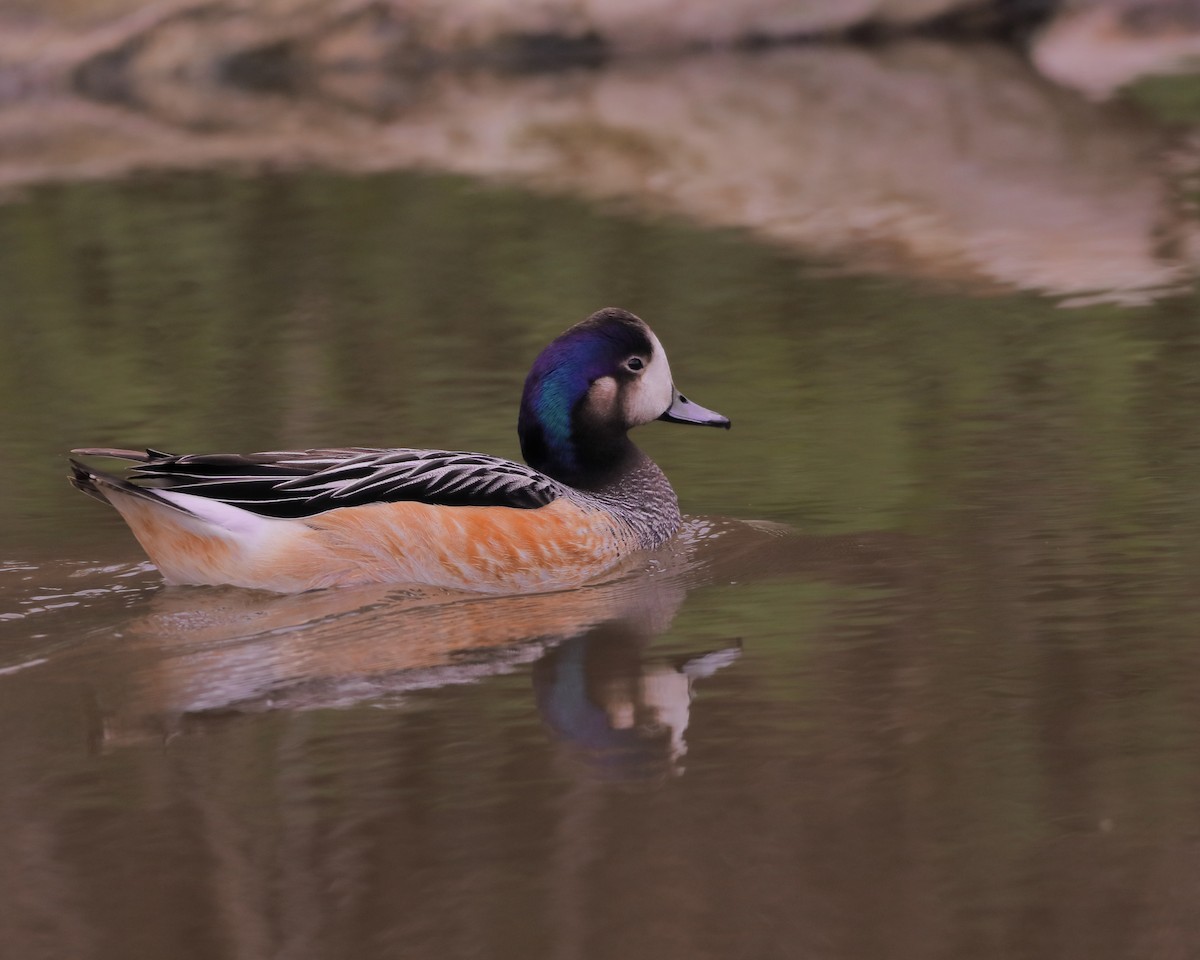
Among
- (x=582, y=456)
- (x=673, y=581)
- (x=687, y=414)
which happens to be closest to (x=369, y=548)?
(x=673, y=581)

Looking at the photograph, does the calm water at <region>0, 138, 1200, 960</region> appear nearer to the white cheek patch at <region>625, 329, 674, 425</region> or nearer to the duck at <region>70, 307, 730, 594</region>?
the duck at <region>70, 307, 730, 594</region>

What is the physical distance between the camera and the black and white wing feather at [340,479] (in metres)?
6.42

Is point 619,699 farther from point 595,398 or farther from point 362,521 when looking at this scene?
point 595,398

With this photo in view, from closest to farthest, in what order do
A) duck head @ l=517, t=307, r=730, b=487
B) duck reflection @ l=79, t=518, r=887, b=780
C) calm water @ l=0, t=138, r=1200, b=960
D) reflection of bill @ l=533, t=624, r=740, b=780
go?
calm water @ l=0, t=138, r=1200, b=960 → reflection of bill @ l=533, t=624, r=740, b=780 → duck reflection @ l=79, t=518, r=887, b=780 → duck head @ l=517, t=307, r=730, b=487

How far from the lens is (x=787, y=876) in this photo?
13.1 ft

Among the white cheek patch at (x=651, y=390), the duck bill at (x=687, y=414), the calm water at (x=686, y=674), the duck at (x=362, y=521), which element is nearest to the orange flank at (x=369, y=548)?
the duck at (x=362, y=521)

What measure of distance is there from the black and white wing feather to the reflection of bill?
0.92 meters

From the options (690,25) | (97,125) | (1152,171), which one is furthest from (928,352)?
(690,25)

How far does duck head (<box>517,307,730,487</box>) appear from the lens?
23.7 ft

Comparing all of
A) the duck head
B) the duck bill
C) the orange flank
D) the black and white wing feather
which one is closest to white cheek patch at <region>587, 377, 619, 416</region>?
the duck head

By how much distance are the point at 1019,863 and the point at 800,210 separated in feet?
31.5

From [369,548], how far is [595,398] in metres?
1.20

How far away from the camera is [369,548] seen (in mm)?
6559

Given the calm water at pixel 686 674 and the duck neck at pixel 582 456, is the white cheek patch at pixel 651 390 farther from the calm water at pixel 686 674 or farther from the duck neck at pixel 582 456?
the calm water at pixel 686 674
